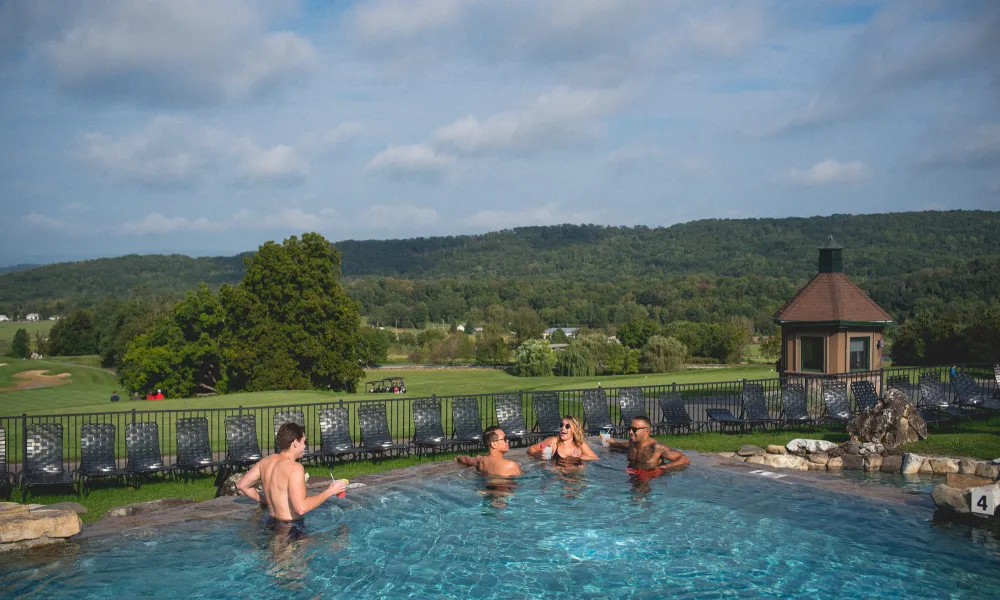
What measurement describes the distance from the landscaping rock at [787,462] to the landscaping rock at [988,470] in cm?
242

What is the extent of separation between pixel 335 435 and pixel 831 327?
16.1 meters

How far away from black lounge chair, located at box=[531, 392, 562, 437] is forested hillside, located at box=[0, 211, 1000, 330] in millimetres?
63945

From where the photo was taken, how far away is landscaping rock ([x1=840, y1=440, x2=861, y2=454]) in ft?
39.7

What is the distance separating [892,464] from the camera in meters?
11.7

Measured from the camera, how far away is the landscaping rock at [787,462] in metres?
12.0

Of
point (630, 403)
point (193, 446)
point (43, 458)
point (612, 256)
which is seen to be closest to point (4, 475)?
point (43, 458)

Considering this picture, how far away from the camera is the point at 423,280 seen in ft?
423

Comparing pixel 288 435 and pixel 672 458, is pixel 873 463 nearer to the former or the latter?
pixel 672 458

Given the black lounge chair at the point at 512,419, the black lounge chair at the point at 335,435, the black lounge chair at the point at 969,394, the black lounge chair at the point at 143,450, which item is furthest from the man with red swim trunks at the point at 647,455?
the black lounge chair at the point at 969,394

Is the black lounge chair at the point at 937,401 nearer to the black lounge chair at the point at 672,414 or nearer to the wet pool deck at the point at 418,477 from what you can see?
the black lounge chair at the point at 672,414

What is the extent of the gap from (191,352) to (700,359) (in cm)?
4683

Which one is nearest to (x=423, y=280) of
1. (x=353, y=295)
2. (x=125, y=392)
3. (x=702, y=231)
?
(x=353, y=295)

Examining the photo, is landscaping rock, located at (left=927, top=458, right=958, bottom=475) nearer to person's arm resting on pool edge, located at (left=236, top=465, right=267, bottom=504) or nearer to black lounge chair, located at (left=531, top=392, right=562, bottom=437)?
black lounge chair, located at (left=531, top=392, right=562, bottom=437)

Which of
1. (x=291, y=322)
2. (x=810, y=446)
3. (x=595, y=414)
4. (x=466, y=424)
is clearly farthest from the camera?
A: (x=291, y=322)
